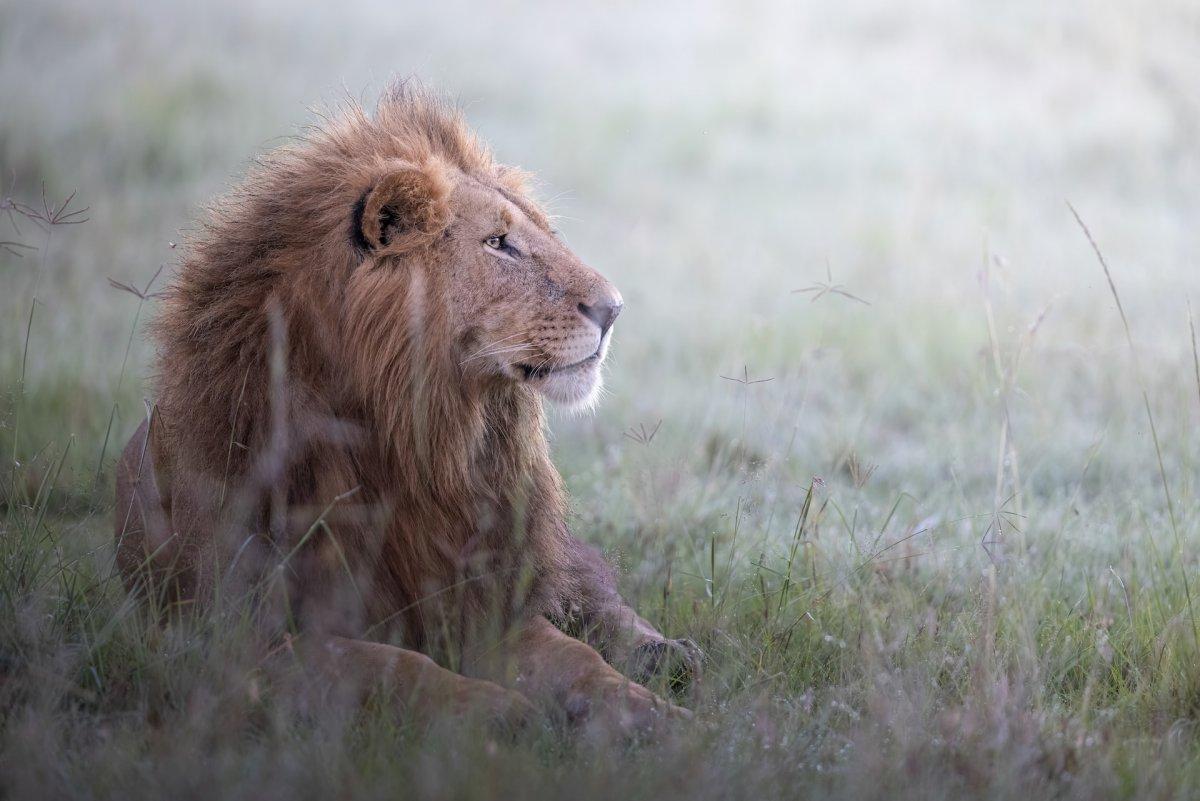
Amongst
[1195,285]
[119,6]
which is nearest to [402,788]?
[1195,285]

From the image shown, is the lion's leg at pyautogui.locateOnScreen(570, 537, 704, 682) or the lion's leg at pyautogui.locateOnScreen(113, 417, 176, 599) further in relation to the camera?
Result: the lion's leg at pyautogui.locateOnScreen(113, 417, 176, 599)

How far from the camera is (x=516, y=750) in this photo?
2.44 metres

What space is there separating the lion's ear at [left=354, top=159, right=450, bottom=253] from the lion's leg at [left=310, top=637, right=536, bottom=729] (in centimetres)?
91

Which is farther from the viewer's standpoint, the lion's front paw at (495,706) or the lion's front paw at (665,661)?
the lion's front paw at (665,661)

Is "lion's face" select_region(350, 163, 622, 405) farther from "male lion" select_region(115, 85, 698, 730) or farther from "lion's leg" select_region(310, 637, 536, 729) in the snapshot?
"lion's leg" select_region(310, 637, 536, 729)

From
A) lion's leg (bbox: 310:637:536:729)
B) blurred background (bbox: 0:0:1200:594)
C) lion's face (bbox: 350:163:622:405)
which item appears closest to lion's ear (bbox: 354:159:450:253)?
lion's face (bbox: 350:163:622:405)

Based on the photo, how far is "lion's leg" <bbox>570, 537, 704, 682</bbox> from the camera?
308 centimetres

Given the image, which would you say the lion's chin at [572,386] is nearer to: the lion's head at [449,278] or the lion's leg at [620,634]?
the lion's head at [449,278]

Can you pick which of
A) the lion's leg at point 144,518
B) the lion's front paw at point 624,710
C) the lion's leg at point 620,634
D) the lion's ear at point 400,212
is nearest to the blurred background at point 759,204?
the lion's leg at point 620,634

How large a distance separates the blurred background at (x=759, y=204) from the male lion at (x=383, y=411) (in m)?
0.56

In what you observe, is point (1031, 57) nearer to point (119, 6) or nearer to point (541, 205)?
point (119, 6)

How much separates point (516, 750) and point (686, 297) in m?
5.98

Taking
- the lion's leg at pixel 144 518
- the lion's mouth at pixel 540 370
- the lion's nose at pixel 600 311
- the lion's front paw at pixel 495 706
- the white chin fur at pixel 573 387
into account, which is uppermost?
the lion's nose at pixel 600 311

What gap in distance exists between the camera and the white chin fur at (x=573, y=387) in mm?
3047
